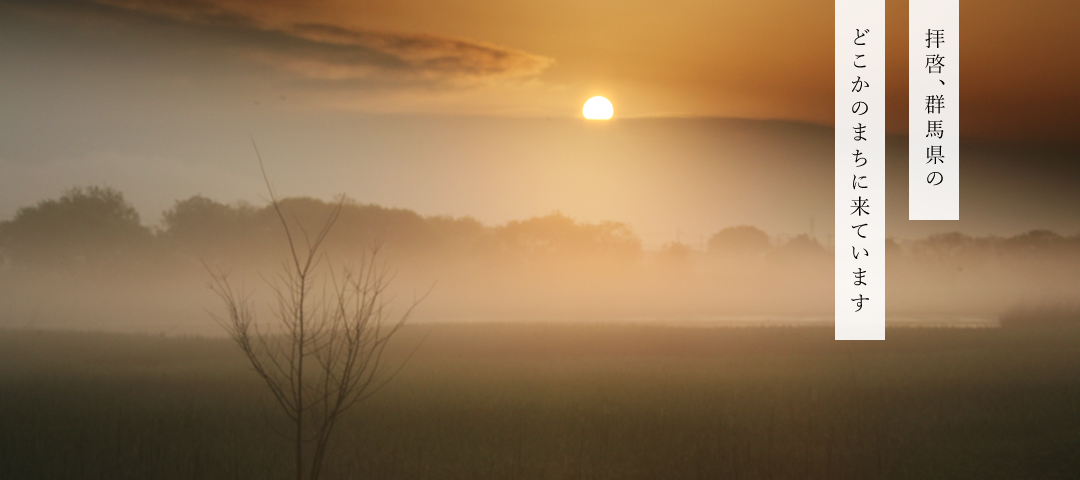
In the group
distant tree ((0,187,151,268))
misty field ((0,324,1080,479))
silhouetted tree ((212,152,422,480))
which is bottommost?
misty field ((0,324,1080,479))

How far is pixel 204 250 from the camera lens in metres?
53.8

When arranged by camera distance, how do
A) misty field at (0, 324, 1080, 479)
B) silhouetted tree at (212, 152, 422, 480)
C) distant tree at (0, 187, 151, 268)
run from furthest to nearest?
distant tree at (0, 187, 151, 268), misty field at (0, 324, 1080, 479), silhouetted tree at (212, 152, 422, 480)

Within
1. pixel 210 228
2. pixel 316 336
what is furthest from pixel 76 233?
pixel 316 336

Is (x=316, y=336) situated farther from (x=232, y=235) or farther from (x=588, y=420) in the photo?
(x=232, y=235)

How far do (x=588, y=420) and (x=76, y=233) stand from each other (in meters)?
50.5

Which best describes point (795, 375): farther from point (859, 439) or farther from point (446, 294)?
point (446, 294)

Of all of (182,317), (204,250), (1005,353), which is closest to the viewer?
(1005,353)

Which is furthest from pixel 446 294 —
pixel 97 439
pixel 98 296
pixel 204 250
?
pixel 97 439

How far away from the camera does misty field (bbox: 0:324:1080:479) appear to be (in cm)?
985

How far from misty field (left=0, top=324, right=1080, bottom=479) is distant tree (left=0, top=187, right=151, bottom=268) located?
32296mm

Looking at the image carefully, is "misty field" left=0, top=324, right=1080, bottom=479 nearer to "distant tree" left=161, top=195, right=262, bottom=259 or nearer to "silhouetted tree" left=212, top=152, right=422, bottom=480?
"silhouetted tree" left=212, top=152, right=422, bottom=480

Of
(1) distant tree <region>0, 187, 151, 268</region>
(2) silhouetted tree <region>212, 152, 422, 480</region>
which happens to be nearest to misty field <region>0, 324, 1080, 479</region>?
(2) silhouetted tree <region>212, 152, 422, 480</region>

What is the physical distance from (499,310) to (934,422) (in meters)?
51.9

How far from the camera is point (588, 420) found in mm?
12086
